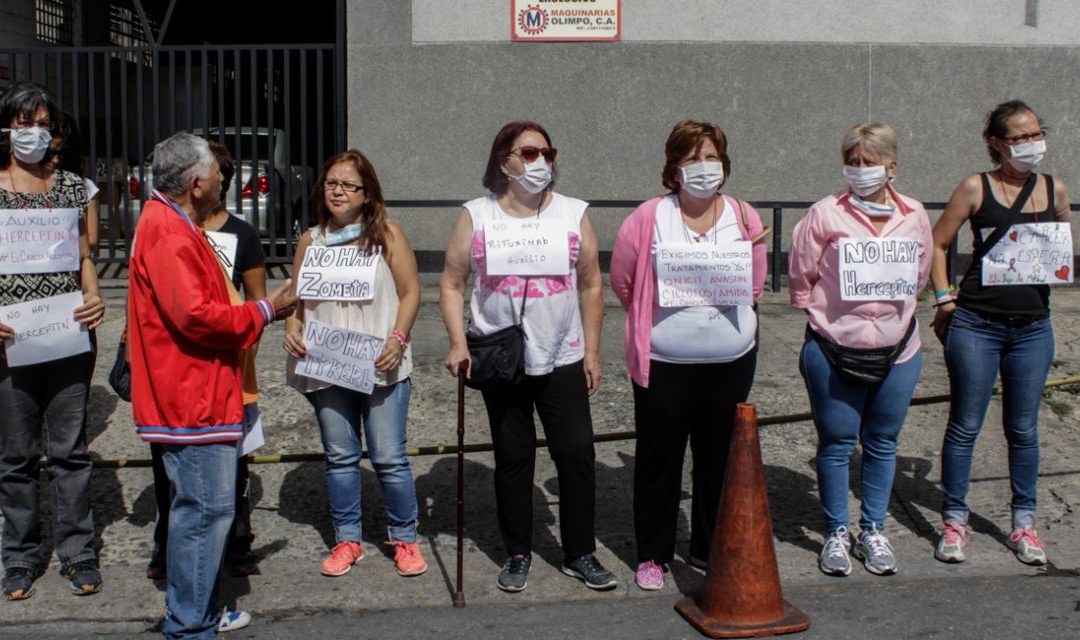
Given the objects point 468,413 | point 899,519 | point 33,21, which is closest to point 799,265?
point 899,519

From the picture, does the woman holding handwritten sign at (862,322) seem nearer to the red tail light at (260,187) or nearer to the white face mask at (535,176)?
the white face mask at (535,176)

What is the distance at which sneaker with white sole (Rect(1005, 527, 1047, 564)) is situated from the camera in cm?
516

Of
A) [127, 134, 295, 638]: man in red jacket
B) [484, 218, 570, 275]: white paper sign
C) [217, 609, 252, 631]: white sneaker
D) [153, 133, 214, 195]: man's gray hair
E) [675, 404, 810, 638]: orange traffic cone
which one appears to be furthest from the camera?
[484, 218, 570, 275]: white paper sign

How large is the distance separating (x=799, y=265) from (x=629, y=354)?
0.78m

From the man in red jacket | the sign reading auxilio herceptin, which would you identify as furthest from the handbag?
the sign reading auxilio herceptin

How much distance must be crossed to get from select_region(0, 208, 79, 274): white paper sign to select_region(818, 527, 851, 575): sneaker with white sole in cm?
311

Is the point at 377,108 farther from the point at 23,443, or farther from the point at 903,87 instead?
the point at 23,443

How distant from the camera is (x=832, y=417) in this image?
5.13 m

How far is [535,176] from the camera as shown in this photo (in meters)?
4.86

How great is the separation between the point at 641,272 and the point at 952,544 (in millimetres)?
1677

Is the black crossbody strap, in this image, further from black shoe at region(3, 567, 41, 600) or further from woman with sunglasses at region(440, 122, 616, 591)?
black shoe at region(3, 567, 41, 600)

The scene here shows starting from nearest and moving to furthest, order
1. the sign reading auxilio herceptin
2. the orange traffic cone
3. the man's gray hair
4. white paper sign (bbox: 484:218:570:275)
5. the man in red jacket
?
1. the man in red jacket
2. the man's gray hair
3. the orange traffic cone
4. white paper sign (bbox: 484:218:570:275)
5. the sign reading auxilio herceptin

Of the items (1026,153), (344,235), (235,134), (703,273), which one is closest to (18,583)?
(344,235)

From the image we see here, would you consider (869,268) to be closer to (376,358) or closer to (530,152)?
(530,152)
